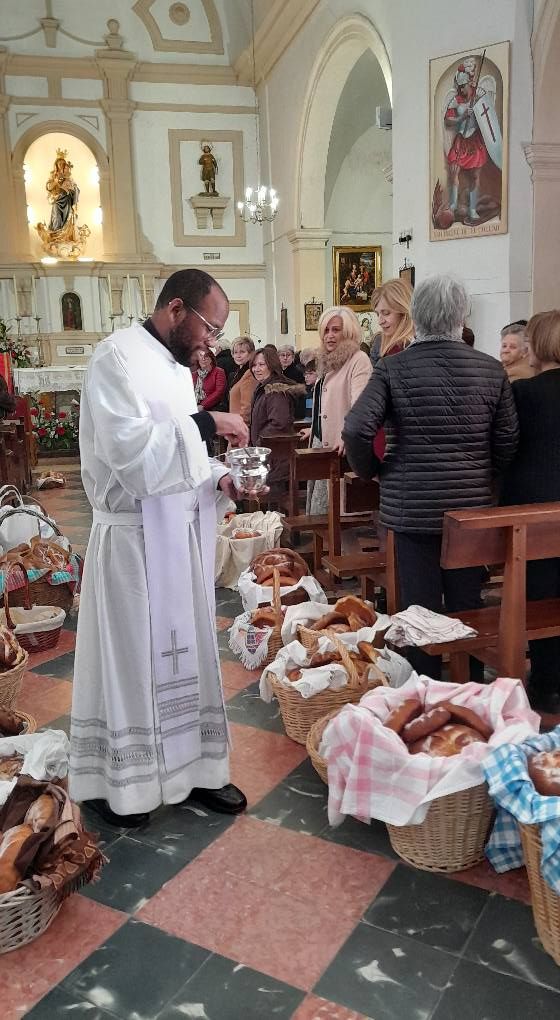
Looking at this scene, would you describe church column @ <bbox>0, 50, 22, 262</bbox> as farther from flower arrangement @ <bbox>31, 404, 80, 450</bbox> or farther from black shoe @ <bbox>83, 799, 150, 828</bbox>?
black shoe @ <bbox>83, 799, 150, 828</bbox>

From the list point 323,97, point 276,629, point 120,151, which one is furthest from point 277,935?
point 120,151

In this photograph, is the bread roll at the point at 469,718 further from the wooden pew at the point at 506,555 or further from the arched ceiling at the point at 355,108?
the arched ceiling at the point at 355,108

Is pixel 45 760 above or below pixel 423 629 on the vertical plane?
below

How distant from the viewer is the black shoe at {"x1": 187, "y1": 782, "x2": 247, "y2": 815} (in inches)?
105

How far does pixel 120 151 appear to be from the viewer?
15.1 metres

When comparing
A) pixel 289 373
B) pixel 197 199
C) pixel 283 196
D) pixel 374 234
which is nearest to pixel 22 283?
pixel 197 199

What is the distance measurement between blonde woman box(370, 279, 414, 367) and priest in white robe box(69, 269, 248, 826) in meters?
1.62

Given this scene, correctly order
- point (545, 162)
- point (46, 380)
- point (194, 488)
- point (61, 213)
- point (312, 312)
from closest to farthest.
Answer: point (194, 488) → point (545, 162) → point (46, 380) → point (312, 312) → point (61, 213)

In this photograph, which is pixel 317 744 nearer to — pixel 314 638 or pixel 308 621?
pixel 314 638

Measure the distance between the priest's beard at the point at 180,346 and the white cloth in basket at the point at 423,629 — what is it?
1189 mm

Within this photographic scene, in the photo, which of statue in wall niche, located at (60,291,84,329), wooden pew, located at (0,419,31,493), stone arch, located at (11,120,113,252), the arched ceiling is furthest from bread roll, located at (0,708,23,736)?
stone arch, located at (11,120,113,252)

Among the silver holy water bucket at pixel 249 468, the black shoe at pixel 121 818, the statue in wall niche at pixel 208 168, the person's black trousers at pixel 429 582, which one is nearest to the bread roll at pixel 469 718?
the person's black trousers at pixel 429 582

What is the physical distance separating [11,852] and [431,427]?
1889 millimetres

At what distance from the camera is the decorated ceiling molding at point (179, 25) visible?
14953 mm
